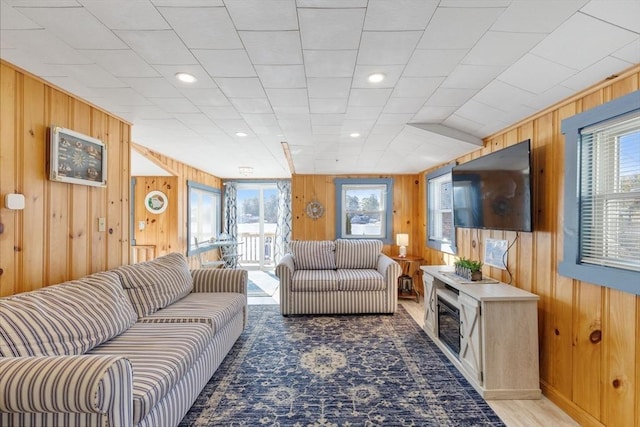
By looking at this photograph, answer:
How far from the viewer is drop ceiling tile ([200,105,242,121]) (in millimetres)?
2615

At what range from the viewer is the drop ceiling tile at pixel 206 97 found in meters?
2.26

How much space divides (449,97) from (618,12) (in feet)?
3.53

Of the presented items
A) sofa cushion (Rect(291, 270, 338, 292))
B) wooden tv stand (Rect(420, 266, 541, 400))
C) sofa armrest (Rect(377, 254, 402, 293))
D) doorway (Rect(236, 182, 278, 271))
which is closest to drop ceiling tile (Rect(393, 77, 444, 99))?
wooden tv stand (Rect(420, 266, 541, 400))

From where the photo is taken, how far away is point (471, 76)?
201 cm

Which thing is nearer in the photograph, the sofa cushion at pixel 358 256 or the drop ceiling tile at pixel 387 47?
the drop ceiling tile at pixel 387 47

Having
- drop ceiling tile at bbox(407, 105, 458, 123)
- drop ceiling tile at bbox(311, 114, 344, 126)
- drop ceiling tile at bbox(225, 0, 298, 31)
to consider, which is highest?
drop ceiling tile at bbox(225, 0, 298, 31)

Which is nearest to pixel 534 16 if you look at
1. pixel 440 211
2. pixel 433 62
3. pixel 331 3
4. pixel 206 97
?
pixel 433 62

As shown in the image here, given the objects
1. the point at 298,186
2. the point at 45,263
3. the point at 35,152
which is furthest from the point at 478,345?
the point at 298,186

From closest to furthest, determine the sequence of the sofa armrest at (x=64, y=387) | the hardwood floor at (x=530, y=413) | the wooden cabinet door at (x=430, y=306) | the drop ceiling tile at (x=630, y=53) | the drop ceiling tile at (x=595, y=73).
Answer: the sofa armrest at (x=64, y=387) → the drop ceiling tile at (x=630, y=53) → the drop ceiling tile at (x=595, y=73) → the hardwood floor at (x=530, y=413) → the wooden cabinet door at (x=430, y=306)

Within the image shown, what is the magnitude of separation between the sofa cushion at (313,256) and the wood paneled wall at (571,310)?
2449 mm

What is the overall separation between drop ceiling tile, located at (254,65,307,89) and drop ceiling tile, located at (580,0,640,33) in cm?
143

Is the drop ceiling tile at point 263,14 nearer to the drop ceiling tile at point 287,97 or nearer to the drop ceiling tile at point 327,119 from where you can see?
the drop ceiling tile at point 287,97

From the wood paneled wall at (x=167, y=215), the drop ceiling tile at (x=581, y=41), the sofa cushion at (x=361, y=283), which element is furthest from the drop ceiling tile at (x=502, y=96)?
the wood paneled wall at (x=167, y=215)

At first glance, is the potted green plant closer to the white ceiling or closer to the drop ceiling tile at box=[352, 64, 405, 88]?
the white ceiling
